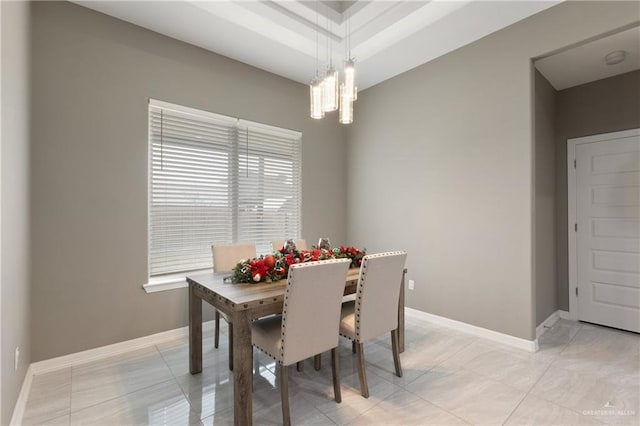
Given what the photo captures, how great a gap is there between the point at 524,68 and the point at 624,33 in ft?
2.30

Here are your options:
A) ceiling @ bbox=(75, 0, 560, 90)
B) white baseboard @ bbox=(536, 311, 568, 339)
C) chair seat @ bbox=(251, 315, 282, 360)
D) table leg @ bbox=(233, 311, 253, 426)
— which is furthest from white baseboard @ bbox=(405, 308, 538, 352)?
ceiling @ bbox=(75, 0, 560, 90)

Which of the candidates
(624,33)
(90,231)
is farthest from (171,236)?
(624,33)

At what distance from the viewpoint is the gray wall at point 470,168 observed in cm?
275


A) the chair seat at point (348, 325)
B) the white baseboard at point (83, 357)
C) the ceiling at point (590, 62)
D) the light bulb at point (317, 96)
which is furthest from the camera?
the ceiling at point (590, 62)

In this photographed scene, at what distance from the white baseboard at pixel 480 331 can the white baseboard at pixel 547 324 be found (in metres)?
0.34

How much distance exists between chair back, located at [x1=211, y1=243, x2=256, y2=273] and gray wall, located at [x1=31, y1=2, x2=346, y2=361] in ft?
2.14

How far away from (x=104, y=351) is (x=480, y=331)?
11.8 feet

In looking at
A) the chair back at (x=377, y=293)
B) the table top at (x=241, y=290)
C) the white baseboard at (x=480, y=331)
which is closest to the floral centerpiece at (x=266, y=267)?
the table top at (x=241, y=290)

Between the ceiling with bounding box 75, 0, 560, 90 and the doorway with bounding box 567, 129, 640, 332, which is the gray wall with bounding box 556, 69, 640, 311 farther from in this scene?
the ceiling with bounding box 75, 0, 560, 90

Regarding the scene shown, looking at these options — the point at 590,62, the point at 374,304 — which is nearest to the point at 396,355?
the point at 374,304

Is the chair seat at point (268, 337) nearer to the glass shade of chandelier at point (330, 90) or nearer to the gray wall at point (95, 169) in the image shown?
the gray wall at point (95, 169)

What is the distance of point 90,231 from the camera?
258cm

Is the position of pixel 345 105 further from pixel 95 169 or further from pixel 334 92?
pixel 95 169

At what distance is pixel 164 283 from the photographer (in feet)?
9.65
